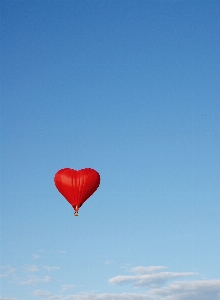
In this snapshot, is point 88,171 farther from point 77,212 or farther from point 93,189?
point 77,212

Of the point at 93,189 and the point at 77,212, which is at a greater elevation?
the point at 93,189

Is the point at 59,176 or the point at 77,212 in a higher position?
the point at 59,176

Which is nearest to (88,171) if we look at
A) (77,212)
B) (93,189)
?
(93,189)
